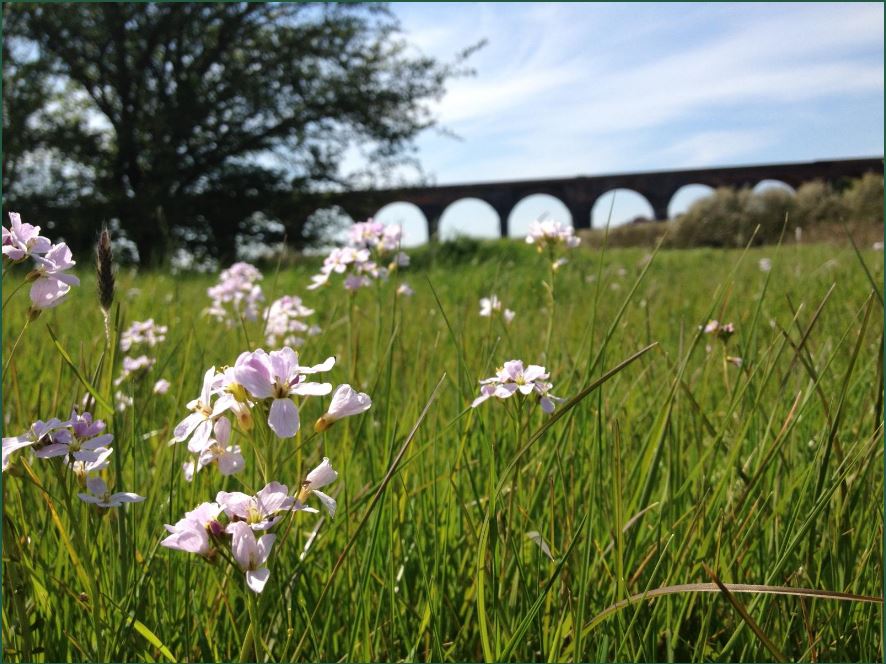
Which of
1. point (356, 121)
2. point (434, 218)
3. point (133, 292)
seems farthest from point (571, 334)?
point (434, 218)

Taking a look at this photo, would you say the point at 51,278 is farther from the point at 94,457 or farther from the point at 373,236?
the point at 373,236

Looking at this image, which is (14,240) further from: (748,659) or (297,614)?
(748,659)

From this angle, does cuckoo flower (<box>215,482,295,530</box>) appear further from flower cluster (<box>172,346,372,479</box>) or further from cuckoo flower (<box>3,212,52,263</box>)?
cuckoo flower (<box>3,212,52,263</box>)

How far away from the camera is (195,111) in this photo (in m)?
13.3

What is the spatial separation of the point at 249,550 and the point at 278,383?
0.14 m

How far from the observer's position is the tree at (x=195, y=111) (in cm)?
1290

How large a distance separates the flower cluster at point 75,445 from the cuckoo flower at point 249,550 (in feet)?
0.56

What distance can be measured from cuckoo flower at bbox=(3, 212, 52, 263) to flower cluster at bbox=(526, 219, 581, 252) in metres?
1.02

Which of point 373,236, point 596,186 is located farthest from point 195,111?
point 596,186

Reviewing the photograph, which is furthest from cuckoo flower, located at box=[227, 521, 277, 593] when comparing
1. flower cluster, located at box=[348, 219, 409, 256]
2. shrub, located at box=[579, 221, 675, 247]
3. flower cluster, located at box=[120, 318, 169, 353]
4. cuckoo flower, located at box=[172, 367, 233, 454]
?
shrub, located at box=[579, 221, 675, 247]

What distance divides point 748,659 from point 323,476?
1.93 feet

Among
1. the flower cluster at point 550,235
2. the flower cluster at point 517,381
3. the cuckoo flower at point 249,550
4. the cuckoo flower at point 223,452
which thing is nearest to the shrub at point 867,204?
the flower cluster at point 550,235

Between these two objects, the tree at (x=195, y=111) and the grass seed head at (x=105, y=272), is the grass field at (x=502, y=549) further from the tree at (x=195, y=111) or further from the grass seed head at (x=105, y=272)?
the tree at (x=195, y=111)

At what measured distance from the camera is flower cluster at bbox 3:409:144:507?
2.49 feet
